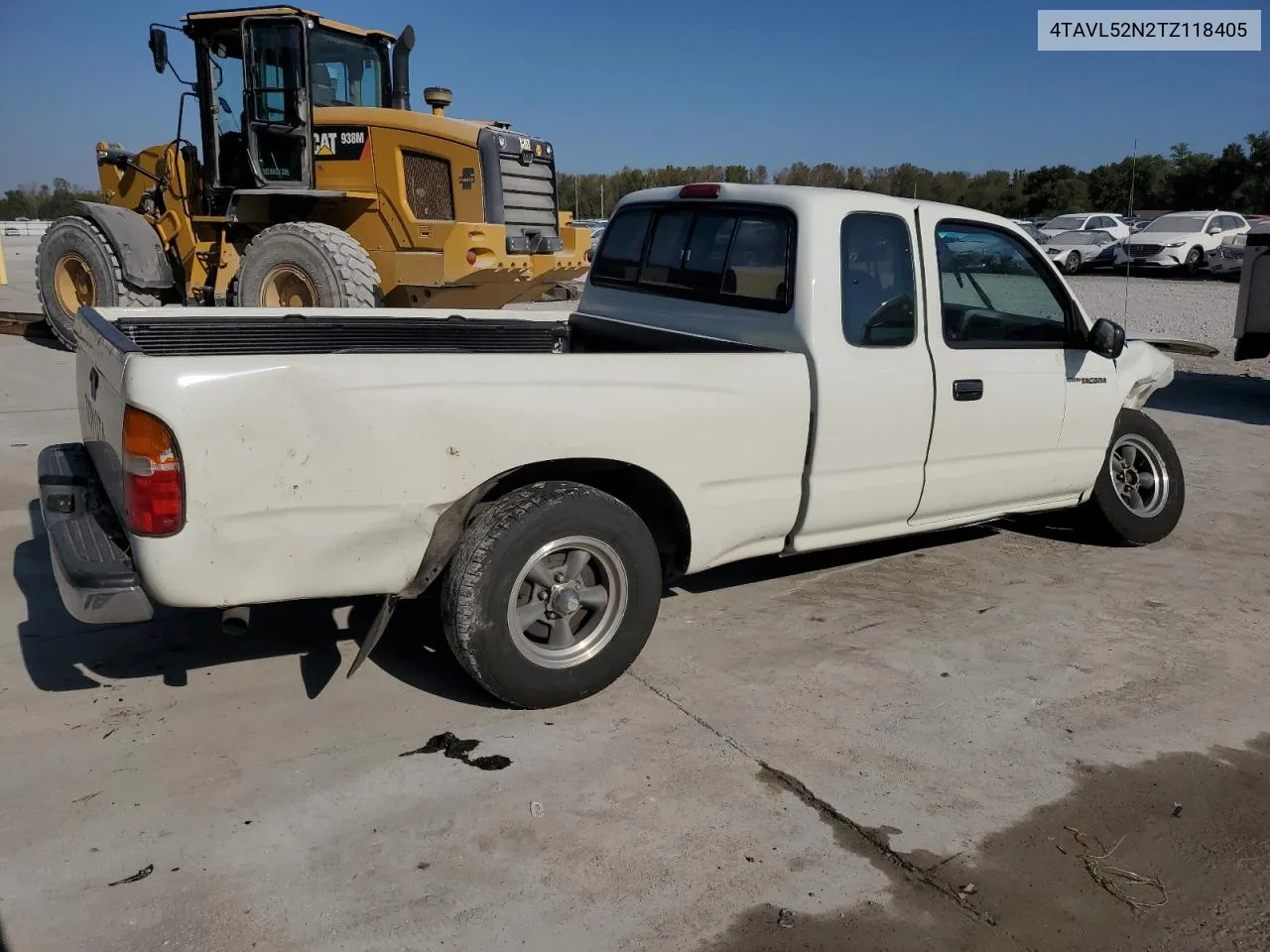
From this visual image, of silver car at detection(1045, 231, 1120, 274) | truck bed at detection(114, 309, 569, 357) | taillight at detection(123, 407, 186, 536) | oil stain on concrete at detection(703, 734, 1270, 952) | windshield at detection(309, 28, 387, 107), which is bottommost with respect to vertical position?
oil stain on concrete at detection(703, 734, 1270, 952)

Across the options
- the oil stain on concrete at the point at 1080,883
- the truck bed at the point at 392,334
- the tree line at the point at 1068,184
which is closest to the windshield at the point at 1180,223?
the tree line at the point at 1068,184

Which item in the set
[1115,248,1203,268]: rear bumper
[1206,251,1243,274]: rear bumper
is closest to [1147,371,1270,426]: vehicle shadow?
[1206,251,1243,274]: rear bumper

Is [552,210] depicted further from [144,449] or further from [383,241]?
[144,449]

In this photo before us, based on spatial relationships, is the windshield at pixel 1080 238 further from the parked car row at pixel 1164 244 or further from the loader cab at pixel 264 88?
the loader cab at pixel 264 88

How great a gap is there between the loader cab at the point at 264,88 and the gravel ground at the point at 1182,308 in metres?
10.2

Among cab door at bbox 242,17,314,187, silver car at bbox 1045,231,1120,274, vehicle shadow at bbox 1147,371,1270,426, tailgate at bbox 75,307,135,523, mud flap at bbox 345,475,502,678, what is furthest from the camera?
silver car at bbox 1045,231,1120,274

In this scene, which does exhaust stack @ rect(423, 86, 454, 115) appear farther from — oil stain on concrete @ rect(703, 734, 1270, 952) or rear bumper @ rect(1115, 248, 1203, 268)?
rear bumper @ rect(1115, 248, 1203, 268)

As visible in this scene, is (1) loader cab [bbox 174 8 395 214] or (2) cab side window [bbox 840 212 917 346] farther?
(1) loader cab [bbox 174 8 395 214]

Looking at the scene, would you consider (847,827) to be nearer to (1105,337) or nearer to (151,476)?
(151,476)

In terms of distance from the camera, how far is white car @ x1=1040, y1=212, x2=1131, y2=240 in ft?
105

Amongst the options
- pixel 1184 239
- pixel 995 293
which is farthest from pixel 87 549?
pixel 1184 239

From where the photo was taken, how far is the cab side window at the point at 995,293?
4.82 metres

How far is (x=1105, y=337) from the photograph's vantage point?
5121 mm

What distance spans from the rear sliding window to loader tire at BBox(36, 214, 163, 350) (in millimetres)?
7675
